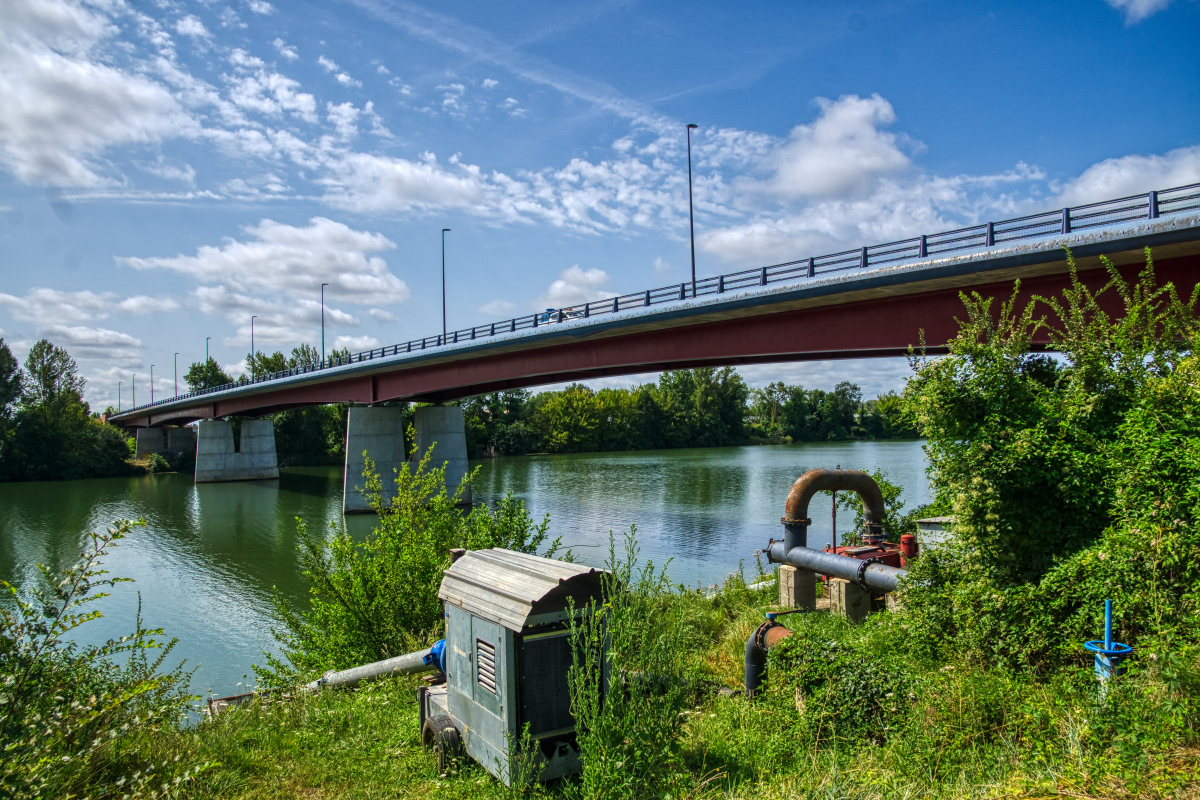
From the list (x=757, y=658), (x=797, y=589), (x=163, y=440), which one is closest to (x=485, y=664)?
(x=757, y=658)

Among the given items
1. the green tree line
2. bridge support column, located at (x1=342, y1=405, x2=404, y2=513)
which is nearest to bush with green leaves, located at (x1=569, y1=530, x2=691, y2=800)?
bridge support column, located at (x1=342, y1=405, x2=404, y2=513)

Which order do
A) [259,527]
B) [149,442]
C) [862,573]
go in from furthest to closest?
1. [149,442]
2. [259,527]
3. [862,573]

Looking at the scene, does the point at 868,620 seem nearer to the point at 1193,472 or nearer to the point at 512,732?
the point at 1193,472

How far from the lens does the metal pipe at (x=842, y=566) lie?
380 inches

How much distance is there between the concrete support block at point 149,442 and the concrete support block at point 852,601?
8900cm

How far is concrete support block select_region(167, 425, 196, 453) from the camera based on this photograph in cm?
7950

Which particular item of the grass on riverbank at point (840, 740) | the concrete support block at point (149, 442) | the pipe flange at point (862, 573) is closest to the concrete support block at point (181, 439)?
the concrete support block at point (149, 442)

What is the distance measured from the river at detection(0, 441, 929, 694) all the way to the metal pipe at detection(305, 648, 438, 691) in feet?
8.65

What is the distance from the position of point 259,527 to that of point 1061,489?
34.1 m

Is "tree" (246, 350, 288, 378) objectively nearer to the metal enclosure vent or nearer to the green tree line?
the green tree line

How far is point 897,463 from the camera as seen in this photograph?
167 feet

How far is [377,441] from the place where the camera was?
41.2 metres

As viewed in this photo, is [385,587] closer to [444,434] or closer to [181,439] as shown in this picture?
[444,434]

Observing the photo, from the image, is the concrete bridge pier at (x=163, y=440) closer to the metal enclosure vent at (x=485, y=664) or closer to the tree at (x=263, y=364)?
the tree at (x=263, y=364)
